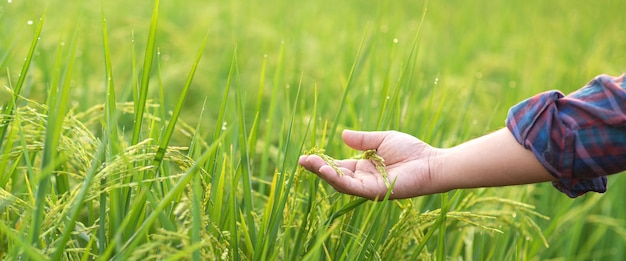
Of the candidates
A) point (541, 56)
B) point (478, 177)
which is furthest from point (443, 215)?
point (541, 56)

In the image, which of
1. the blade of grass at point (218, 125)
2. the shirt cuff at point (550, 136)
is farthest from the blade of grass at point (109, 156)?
the shirt cuff at point (550, 136)

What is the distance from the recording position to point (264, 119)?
7.48 feet

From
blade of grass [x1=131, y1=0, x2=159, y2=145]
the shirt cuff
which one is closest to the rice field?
blade of grass [x1=131, y1=0, x2=159, y2=145]

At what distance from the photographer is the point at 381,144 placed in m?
1.18

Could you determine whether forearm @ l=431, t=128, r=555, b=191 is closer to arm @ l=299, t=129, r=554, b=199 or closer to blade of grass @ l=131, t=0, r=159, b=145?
arm @ l=299, t=129, r=554, b=199

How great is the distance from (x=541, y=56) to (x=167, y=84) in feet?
6.18

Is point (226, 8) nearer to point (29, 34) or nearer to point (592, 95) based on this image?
point (29, 34)

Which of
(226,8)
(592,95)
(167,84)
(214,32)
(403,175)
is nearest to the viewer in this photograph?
(592,95)

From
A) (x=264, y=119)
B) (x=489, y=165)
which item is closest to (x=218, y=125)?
(x=489, y=165)

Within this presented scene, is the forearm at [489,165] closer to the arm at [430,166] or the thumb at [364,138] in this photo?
the arm at [430,166]

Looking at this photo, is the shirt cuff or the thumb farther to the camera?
the thumb

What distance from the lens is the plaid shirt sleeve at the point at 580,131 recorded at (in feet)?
3.20

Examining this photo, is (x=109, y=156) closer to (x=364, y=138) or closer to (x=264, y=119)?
(x=364, y=138)

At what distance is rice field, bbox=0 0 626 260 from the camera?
0.95 metres
